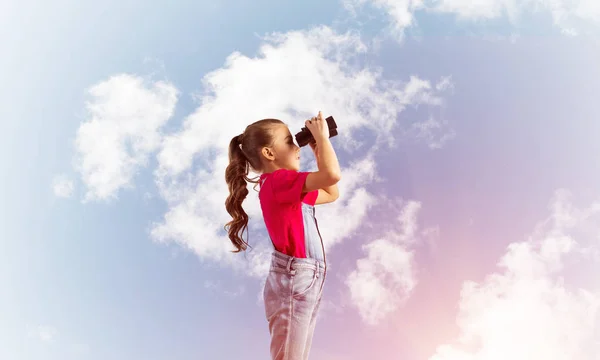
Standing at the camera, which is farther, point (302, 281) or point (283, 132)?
point (283, 132)

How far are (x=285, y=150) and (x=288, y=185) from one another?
0.28 metres

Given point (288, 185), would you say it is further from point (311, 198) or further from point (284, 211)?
point (311, 198)

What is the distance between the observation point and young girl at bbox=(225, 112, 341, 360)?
207cm

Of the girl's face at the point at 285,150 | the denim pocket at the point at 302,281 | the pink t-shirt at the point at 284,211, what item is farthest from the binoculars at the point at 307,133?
the denim pocket at the point at 302,281

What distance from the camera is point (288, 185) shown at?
2105mm

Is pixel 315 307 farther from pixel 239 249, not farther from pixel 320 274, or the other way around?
pixel 239 249

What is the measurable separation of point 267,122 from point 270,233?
500 millimetres

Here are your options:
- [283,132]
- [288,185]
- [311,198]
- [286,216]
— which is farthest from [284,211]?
[283,132]

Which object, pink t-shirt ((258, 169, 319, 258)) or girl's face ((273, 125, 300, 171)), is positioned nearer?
pink t-shirt ((258, 169, 319, 258))

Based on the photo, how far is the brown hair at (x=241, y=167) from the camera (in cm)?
235

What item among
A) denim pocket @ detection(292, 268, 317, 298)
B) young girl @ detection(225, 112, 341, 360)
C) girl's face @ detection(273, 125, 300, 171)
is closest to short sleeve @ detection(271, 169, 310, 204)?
young girl @ detection(225, 112, 341, 360)

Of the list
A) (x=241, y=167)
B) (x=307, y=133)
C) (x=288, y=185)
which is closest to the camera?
(x=288, y=185)

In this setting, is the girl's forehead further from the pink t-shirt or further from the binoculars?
the pink t-shirt

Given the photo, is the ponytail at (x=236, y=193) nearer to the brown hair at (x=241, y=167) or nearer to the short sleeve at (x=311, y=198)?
the brown hair at (x=241, y=167)
